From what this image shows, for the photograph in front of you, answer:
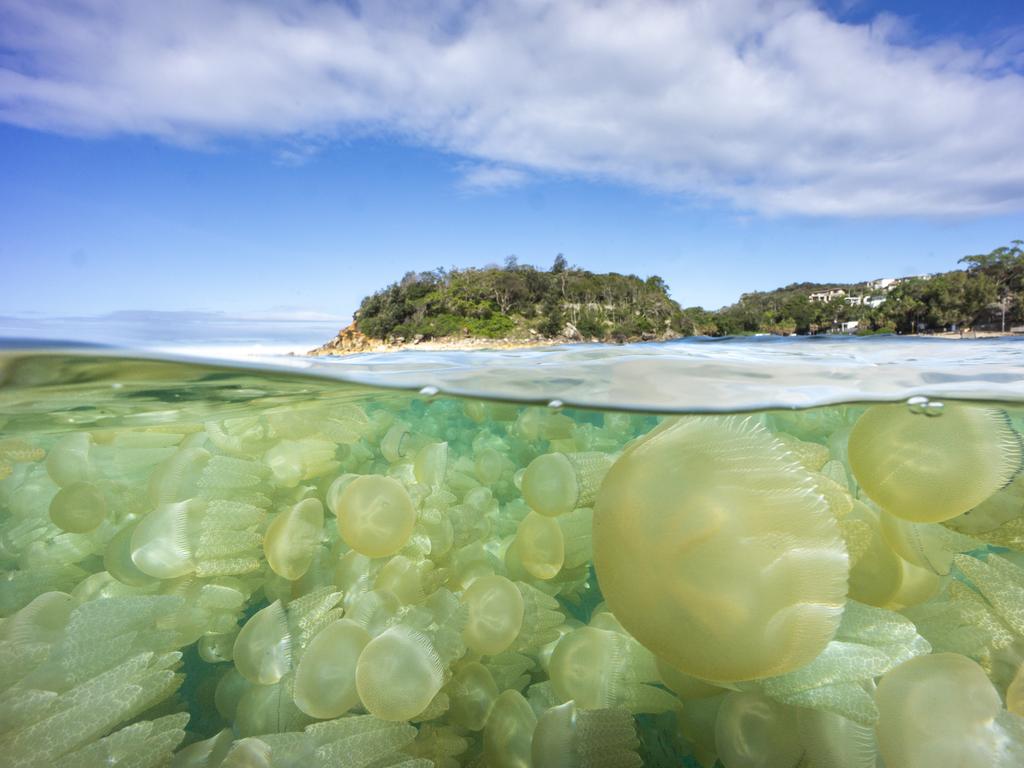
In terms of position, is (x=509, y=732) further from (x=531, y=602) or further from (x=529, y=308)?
(x=529, y=308)

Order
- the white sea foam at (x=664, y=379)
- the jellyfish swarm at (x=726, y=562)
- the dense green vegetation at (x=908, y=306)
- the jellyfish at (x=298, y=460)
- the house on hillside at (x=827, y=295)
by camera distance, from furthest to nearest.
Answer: the house on hillside at (x=827, y=295) < the dense green vegetation at (x=908, y=306) < the white sea foam at (x=664, y=379) < the jellyfish at (x=298, y=460) < the jellyfish swarm at (x=726, y=562)

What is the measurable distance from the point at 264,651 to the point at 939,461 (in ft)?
4.08

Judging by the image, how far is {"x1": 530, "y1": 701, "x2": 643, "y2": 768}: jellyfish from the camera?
37.7 inches

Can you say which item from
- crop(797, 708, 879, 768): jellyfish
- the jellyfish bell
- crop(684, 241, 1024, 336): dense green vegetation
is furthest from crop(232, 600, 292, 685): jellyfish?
crop(684, 241, 1024, 336): dense green vegetation

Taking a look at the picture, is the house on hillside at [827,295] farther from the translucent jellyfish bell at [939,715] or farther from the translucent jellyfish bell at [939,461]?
the translucent jellyfish bell at [939,715]

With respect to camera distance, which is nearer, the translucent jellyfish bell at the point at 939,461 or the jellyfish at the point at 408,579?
the translucent jellyfish bell at the point at 939,461

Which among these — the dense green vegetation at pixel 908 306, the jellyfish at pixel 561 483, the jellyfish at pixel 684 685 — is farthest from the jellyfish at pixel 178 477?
the dense green vegetation at pixel 908 306

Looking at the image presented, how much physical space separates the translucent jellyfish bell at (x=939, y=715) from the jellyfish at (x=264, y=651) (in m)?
1.01

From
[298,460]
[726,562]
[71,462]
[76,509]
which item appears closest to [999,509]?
[726,562]

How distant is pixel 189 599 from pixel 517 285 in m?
61.2

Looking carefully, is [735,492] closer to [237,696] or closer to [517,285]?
[237,696]

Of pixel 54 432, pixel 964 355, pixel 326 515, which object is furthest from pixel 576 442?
pixel 964 355

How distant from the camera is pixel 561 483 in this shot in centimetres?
123

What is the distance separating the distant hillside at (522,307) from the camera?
182 ft
